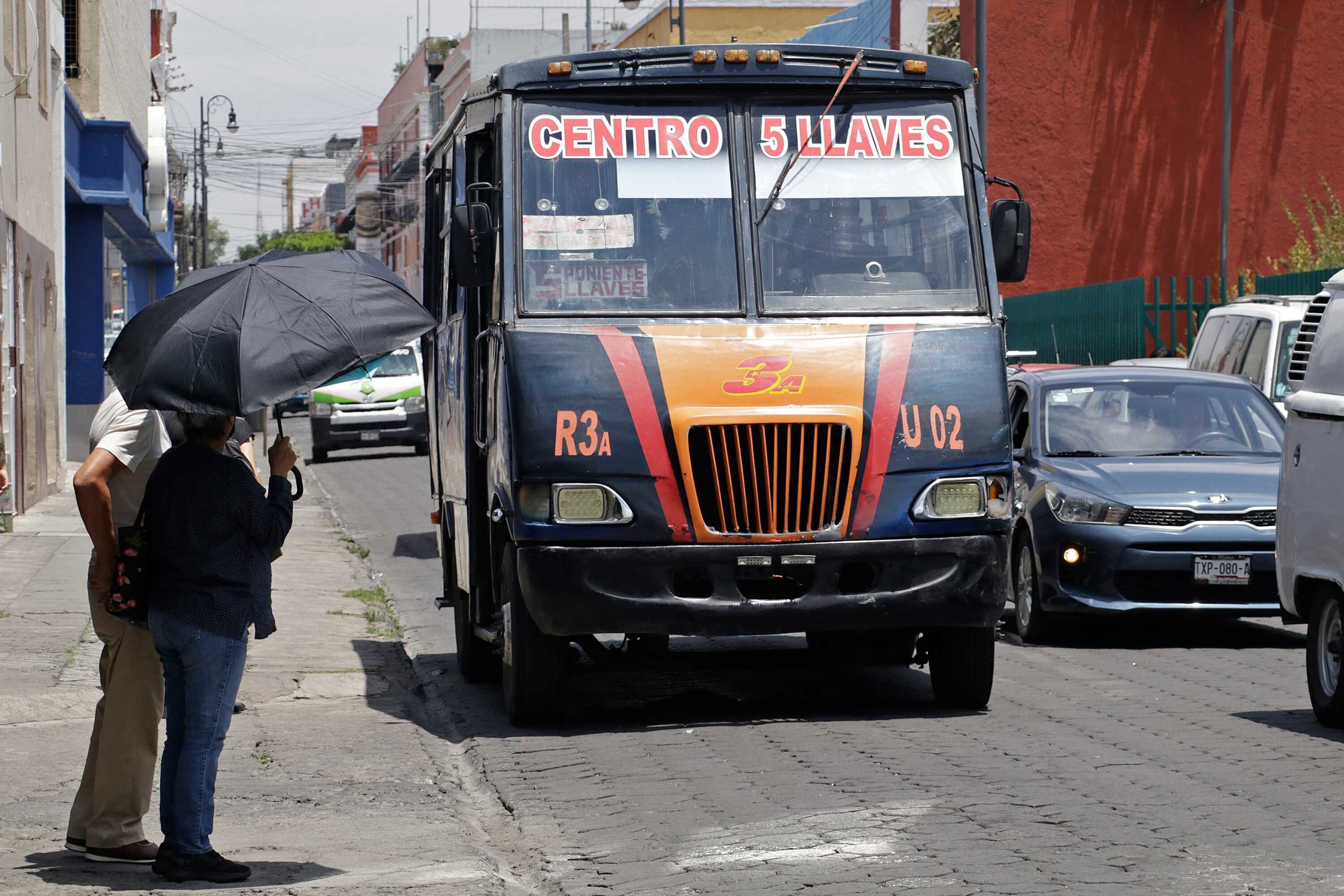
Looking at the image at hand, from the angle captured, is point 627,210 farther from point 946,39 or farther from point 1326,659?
point 946,39

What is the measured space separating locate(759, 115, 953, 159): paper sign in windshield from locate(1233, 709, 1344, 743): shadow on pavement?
9.51 ft

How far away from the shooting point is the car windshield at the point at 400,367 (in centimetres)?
3419

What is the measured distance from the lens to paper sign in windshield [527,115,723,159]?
904 centimetres

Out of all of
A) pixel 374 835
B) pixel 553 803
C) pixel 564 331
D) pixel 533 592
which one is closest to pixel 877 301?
pixel 564 331

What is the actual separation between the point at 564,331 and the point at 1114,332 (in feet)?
60.5

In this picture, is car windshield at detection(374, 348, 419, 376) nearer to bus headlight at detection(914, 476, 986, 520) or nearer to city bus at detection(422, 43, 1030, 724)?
city bus at detection(422, 43, 1030, 724)

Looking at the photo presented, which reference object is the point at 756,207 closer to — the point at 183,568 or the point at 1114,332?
the point at 183,568

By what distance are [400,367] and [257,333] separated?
94.1 feet

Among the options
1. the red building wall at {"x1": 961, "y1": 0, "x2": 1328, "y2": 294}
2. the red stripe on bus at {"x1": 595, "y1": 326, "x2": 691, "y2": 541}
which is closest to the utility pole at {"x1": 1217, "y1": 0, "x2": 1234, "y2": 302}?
the red building wall at {"x1": 961, "y1": 0, "x2": 1328, "y2": 294}

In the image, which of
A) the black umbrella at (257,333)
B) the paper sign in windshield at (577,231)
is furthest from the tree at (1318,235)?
the black umbrella at (257,333)

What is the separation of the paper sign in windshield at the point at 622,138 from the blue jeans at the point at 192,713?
354cm

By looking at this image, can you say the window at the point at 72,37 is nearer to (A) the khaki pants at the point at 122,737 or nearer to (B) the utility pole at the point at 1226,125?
(B) the utility pole at the point at 1226,125

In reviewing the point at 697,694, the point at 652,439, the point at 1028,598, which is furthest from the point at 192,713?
the point at 1028,598

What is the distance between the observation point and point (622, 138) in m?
9.09
